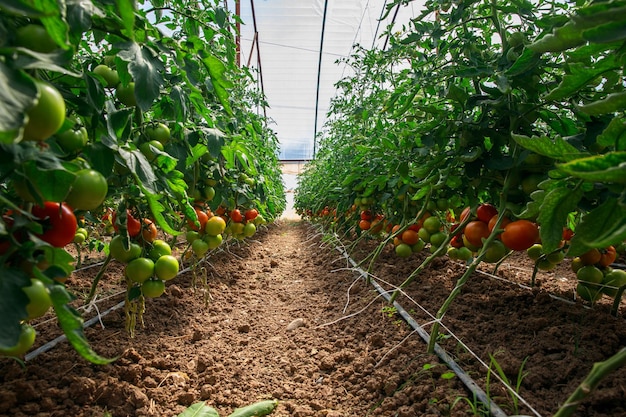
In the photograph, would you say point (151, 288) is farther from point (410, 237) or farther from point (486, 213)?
point (410, 237)

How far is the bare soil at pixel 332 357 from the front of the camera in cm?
104

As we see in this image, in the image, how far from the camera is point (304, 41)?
935 centimetres

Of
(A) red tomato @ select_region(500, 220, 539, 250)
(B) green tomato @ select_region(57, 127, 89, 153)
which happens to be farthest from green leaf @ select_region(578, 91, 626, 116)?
(B) green tomato @ select_region(57, 127, 89, 153)

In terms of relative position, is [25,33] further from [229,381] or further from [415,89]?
[229,381]

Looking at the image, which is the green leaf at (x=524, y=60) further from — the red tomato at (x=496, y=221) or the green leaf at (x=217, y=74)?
the green leaf at (x=217, y=74)

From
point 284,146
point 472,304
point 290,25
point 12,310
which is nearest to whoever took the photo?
point 12,310

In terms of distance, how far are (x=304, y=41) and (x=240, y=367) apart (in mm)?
9205

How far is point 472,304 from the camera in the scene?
1672 mm

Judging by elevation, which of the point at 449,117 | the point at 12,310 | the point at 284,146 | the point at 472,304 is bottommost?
the point at 284,146

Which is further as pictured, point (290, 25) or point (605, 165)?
point (290, 25)

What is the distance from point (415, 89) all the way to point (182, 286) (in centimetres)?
179

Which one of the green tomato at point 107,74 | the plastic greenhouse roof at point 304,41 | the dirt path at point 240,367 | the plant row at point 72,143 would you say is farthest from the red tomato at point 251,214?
the plastic greenhouse roof at point 304,41

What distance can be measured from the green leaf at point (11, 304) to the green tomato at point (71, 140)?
0.29m

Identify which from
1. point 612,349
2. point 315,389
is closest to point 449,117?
point 612,349
